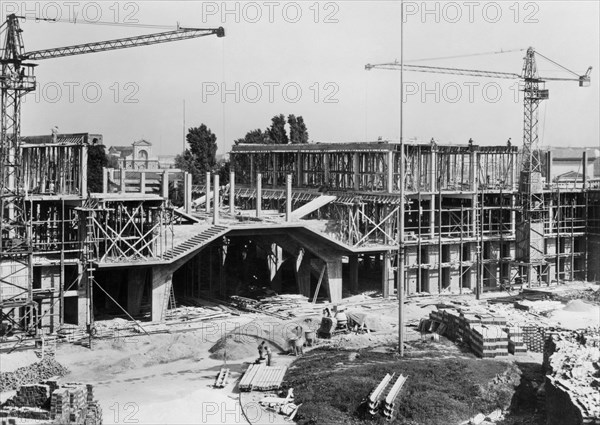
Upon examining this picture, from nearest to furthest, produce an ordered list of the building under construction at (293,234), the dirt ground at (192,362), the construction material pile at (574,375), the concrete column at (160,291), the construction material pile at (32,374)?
the construction material pile at (574,375) → the dirt ground at (192,362) → the construction material pile at (32,374) → the building under construction at (293,234) → the concrete column at (160,291)

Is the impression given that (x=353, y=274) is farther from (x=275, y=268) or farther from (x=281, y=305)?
(x=281, y=305)

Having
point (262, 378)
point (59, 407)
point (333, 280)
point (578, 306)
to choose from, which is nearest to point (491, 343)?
point (262, 378)

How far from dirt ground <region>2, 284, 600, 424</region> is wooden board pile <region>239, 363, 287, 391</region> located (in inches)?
20.3

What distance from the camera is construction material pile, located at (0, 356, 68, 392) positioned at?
128 feet

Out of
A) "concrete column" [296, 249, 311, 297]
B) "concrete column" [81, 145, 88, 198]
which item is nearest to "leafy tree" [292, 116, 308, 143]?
"concrete column" [296, 249, 311, 297]

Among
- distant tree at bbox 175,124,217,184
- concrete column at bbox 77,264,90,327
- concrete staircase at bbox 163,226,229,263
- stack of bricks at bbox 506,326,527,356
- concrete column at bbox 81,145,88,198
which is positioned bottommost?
stack of bricks at bbox 506,326,527,356

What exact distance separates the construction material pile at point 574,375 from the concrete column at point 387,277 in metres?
17.9

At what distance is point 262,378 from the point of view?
39.5 m

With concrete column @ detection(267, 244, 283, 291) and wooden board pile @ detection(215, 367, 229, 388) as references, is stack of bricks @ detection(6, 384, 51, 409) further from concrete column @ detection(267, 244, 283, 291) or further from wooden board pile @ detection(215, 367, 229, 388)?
concrete column @ detection(267, 244, 283, 291)

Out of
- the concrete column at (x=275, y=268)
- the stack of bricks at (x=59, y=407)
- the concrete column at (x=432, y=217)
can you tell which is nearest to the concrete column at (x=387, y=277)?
the concrete column at (x=432, y=217)

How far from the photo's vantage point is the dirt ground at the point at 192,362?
36031mm

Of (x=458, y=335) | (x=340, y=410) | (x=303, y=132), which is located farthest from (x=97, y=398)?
(x=303, y=132)

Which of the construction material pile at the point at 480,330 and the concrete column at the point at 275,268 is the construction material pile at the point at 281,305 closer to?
the concrete column at the point at 275,268

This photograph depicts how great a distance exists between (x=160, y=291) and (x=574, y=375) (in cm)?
2572
